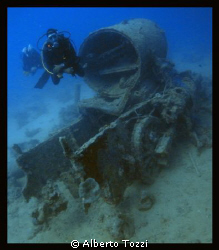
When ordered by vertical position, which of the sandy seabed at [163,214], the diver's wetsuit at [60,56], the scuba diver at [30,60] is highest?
the diver's wetsuit at [60,56]

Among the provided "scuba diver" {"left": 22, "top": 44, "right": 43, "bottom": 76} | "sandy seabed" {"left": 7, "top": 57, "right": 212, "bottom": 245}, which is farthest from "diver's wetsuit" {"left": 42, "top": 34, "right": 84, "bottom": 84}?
"scuba diver" {"left": 22, "top": 44, "right": 43, "bottom": 76}

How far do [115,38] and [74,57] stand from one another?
7.91 feet

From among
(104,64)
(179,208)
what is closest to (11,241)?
(179,208)

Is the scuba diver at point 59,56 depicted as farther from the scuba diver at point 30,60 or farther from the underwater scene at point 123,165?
the scuba diver at point 30,60

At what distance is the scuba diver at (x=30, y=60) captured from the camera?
8.74 meters

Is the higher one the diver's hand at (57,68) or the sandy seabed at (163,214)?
the diver's hand at (57,68)

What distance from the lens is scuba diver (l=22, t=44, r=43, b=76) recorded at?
28.7 ft

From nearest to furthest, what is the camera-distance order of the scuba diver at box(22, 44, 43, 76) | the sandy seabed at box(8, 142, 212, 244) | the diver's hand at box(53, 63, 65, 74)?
the sandy seabed at box(8, 142, 212, 244) → the diver's hand at box(53, 63, 65, 74) → the scuba diver at box(22, 44, 43, 76)

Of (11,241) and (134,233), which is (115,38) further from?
(11,241)

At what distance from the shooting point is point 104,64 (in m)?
7.09

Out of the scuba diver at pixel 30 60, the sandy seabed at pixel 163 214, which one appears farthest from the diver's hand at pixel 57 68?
the scuba diver at pixel 30 60

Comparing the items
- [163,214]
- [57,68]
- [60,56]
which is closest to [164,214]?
[163,214]

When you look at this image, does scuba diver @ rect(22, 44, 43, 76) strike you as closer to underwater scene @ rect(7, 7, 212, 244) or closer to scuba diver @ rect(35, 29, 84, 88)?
underwater scene @ rect(7, 7, 212, 244)

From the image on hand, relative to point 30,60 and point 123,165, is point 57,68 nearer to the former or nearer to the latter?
point 123,165
